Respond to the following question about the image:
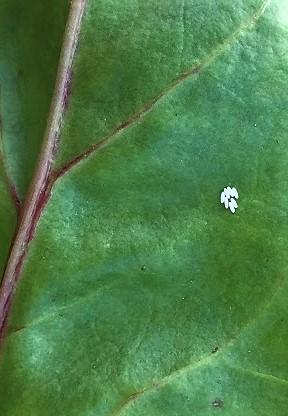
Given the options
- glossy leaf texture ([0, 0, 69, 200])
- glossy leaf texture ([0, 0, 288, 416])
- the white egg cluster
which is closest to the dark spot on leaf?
glossy leaf texture ([0, 0, 288, 416])

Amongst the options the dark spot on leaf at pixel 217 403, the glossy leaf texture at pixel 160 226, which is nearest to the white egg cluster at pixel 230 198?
the glossy leaf texture at pixel 160 226

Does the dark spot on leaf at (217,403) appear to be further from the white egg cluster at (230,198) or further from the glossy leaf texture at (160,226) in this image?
the white egg cluster at (230,198)

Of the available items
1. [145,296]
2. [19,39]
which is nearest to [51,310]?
[145,296]

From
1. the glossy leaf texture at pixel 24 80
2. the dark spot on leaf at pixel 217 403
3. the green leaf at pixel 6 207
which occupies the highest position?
the glossy leaf texture at pixel 24 80

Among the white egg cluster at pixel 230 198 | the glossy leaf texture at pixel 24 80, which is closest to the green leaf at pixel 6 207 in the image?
the glossy leaf texture at pixel 24 80

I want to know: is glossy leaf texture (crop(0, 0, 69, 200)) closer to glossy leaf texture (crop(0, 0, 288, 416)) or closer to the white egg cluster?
glossy leaf texture (crop(0, 0, 288, 416))

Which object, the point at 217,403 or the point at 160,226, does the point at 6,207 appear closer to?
the point at 160,226

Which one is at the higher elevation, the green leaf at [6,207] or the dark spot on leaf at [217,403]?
the green leaf at [6,207]

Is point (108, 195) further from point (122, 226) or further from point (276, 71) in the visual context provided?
point (276, 71)
